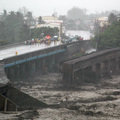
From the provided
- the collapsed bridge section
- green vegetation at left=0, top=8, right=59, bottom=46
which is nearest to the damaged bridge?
the collapsed bridge section

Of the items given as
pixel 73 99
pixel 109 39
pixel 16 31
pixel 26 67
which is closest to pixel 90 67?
pixel 26 67

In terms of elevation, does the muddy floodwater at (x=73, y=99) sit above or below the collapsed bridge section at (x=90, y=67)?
below

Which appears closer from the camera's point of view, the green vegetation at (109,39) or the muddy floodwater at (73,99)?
the muddy floodwater at (73,99)

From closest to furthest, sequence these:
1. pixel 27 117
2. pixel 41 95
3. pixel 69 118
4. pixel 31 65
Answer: pixel 27 117
pixel 69 118
pixel 41 95
pixel 31 65

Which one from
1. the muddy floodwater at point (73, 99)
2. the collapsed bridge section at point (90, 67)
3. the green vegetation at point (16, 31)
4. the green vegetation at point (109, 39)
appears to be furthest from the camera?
the green vegetation at point (16, 31)

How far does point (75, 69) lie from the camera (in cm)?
3597

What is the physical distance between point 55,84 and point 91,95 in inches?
290

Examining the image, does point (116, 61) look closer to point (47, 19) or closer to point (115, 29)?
point (115, 29)

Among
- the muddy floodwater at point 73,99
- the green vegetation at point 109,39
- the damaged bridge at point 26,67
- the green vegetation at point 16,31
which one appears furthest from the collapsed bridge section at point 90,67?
the green vegetation at point 16,31

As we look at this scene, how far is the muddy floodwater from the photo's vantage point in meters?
23.0

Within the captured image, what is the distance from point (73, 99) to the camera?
29.7 meters

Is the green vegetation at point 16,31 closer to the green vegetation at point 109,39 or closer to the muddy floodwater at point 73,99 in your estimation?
the green vegetation at point 109,39

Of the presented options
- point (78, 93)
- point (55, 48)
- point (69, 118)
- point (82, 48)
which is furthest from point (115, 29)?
point (69, 118)

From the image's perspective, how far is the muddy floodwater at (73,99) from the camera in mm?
22998
